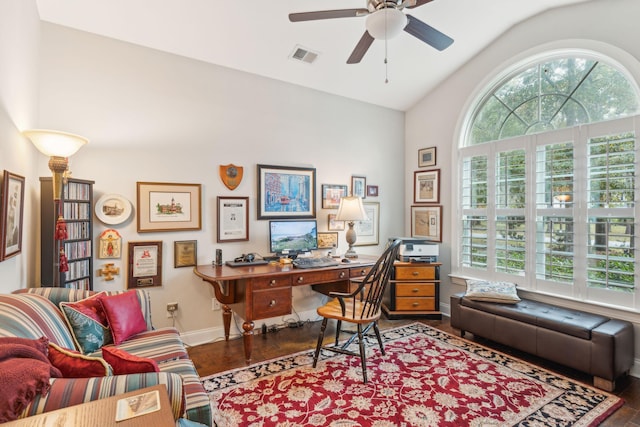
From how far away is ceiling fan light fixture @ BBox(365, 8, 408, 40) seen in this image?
185 centimetres

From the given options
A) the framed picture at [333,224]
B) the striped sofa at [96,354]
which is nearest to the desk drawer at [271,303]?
the striped sofa at [96,354]

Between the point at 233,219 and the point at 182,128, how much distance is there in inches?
39.0

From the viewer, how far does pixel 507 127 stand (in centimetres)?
344

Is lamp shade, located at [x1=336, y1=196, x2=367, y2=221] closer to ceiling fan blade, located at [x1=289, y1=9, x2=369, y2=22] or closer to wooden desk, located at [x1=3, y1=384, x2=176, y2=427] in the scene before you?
ceiling fan blade, located at [x1=289, y1=9, x2=369, y2=22]

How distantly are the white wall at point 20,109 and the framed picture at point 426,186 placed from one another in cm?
397

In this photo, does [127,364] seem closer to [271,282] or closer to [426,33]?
[271,282]

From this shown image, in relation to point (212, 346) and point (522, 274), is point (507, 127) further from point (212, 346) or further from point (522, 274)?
point (212, 346)

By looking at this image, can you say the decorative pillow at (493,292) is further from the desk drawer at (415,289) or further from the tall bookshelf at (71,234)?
the tall bookshelf at (71,234)

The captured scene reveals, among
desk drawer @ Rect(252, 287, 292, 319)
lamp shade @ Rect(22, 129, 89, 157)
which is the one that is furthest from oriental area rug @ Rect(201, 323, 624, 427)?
lamp shade @ Rect(22, 129, 89, 157)

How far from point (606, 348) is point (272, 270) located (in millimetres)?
2571

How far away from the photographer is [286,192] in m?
3.55

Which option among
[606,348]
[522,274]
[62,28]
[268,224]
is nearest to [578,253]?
[522,274]

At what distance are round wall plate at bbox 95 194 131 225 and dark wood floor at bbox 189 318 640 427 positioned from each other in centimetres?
136

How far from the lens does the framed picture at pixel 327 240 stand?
380 centimetres
